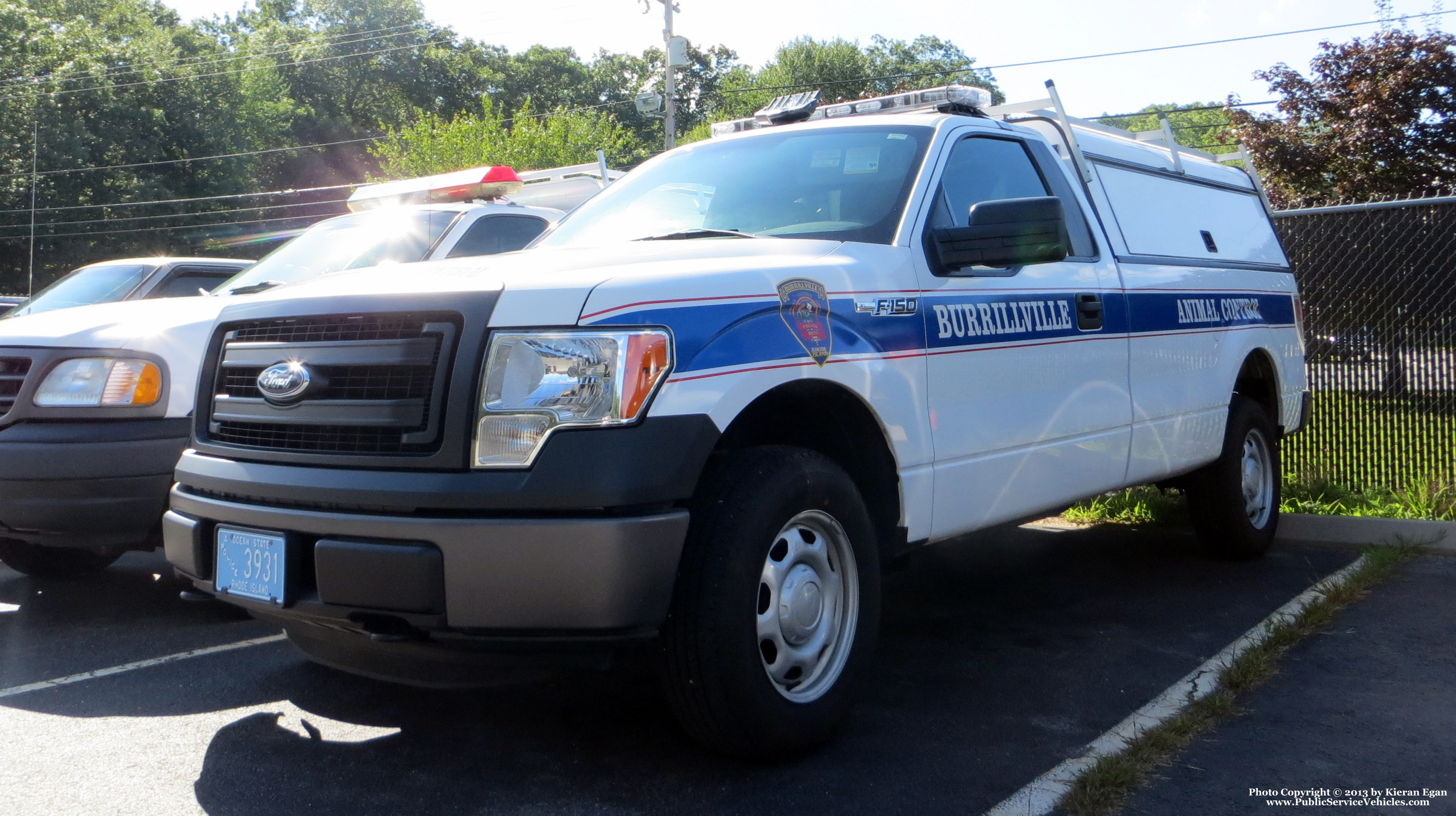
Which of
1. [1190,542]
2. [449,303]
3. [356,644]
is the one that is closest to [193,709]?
[356,644]

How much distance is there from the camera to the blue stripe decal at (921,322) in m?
2.88

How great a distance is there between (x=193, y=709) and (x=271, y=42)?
5817cm

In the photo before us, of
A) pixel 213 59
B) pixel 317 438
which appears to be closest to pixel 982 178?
pixel 317 438

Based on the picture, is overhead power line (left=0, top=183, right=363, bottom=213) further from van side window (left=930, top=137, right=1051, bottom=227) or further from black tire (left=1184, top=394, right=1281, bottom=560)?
van side window (left=930, top=137, right=1051, bottom=227)

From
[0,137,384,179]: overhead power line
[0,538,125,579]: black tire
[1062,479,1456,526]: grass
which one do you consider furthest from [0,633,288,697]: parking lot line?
[0,137,384,179]: overhead power line

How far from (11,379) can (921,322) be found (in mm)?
3552

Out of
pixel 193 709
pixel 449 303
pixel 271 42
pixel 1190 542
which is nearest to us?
pixel 449 303

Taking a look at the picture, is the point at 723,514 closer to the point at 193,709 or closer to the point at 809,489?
Answer: the point at 809,489

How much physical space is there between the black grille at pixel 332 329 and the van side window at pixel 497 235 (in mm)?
3136

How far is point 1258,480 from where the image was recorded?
20.2 feet

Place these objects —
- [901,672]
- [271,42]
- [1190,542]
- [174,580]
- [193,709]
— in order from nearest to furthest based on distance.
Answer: [193,709] < [901,672] < [174,580] < [1190,542] < [271,42]

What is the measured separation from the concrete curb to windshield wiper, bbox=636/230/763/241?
444 cm

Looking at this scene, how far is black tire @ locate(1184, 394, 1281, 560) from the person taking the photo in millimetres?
5754

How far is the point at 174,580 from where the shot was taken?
573 centimetres
